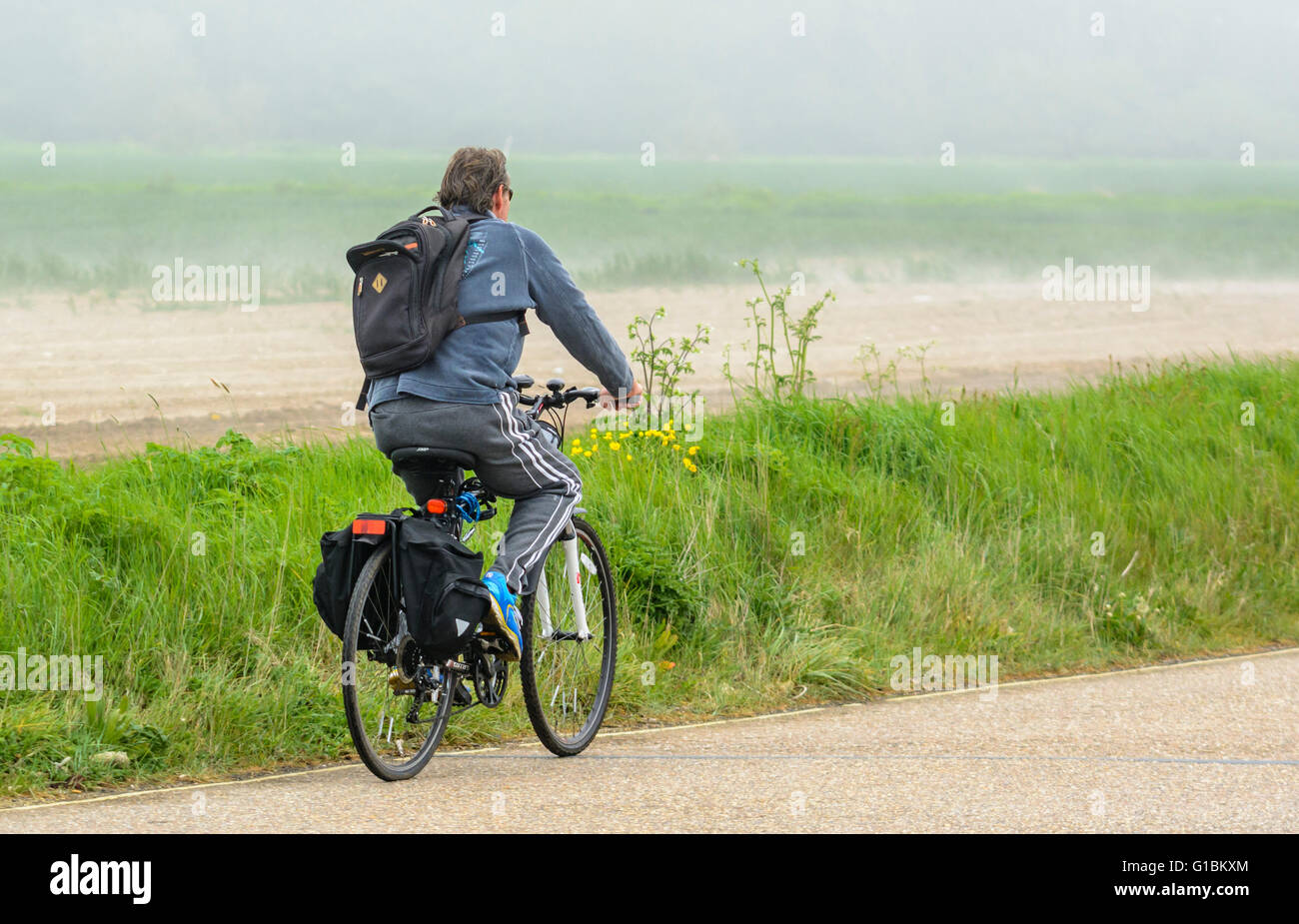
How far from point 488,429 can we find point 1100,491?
18.5ft

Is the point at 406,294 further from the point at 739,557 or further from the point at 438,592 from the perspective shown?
the point at 739,557

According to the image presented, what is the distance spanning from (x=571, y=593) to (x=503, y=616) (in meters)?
0.80

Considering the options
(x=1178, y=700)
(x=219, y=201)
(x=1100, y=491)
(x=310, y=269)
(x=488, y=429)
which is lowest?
(x=1178, y=700)

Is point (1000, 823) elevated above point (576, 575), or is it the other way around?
point (576, 575)

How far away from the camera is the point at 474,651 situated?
5918 mm

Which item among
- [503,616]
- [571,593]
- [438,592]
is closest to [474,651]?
[503,616]

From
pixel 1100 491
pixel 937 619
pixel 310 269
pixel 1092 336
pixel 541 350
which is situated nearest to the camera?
pixel 937 619

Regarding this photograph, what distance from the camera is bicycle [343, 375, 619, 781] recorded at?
5.60 m

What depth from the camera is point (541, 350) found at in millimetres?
23797

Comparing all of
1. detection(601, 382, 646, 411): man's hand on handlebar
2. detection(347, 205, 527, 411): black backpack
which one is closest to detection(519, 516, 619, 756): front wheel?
detection(601, 382, 646, 411): man's hand on handlebar

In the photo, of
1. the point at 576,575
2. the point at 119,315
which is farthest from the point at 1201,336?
the point at 576,575

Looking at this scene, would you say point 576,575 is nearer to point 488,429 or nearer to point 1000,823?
point 488,429

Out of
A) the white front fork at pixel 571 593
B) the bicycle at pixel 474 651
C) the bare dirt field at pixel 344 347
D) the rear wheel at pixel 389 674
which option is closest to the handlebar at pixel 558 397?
the bicycle at pixel 474 651

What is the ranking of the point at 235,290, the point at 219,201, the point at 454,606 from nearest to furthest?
the point at 454,606 < the point at 235,290 < the point at 219,201
